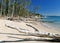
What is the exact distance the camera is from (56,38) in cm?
688

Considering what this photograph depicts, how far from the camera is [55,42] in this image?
675 centimetres

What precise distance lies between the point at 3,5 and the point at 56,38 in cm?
3076

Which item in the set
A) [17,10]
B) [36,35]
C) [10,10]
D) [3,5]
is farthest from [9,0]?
[36,35]

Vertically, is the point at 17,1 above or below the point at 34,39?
above

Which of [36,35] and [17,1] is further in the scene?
[17,1]

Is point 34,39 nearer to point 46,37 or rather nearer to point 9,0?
point 46,37

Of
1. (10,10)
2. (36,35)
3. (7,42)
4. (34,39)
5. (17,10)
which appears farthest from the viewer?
(17,10)

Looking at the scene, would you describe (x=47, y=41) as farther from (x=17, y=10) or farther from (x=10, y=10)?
(x=17, y=10)

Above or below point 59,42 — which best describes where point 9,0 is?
above

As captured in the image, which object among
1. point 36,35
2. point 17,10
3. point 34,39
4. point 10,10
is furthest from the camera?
point 17,10

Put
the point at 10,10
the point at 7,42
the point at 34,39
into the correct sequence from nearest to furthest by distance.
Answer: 1. the point at 7,42
2. the point at 34,39
3. the point at 10,10

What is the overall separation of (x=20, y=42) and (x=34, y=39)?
648 millimetres

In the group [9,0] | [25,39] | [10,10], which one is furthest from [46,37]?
[10,10]

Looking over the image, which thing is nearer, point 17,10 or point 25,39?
point 25,39
